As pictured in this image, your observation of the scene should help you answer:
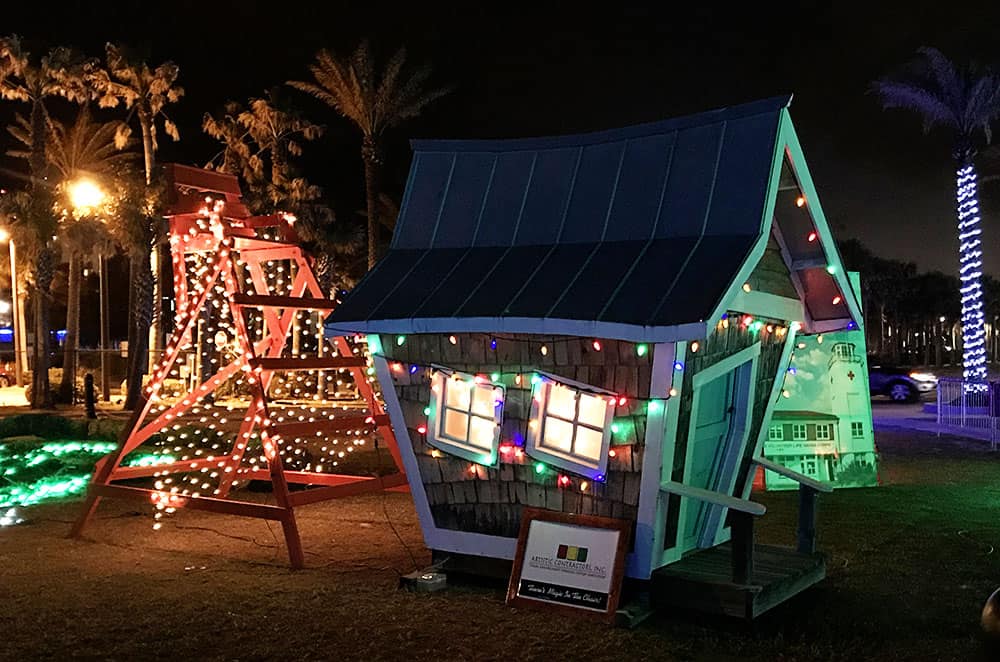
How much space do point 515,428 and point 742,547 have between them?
2.01 meters

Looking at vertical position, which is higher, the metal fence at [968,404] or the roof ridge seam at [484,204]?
the roof ridge seam at [484,204]

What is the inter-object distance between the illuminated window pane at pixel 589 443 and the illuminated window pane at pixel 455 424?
1.08 metres

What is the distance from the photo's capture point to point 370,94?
30672mm

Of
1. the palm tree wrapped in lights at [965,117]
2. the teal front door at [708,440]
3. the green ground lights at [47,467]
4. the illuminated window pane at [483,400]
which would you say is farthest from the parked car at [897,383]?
the illuminated window pane at [483,400]

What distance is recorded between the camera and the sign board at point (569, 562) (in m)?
7.11

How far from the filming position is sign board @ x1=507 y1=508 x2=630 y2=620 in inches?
280

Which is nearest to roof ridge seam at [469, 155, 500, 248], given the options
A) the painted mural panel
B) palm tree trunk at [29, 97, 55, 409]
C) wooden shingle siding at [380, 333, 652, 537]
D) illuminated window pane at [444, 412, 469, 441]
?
wooden shingle siding at [380, 333, 652, 537]

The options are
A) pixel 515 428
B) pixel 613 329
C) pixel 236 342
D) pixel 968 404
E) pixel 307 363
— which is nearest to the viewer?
pixel 613 329

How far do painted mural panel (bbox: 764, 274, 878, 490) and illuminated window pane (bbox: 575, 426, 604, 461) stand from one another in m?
7.30

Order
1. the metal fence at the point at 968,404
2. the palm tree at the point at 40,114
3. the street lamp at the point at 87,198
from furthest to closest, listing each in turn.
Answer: the palm tree at the point at 40,114, the street lamp at the point at 87,198, the metal fence at the point at 968,404

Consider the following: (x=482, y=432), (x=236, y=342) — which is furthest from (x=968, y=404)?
(x=482, y=432)

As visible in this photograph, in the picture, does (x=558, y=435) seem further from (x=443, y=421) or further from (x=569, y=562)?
(x=443, y=421)

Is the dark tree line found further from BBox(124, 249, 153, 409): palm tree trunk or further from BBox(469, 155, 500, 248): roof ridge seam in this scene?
BBox(469, 155, 500, 248): roof ridge seam

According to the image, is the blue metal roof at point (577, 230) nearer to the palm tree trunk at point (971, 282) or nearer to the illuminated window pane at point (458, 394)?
the illuminated window pane at point (458, 394)
